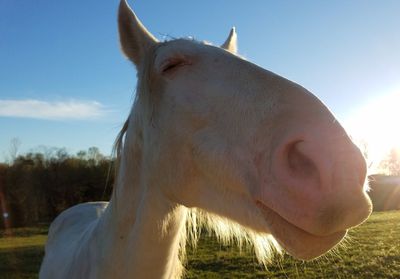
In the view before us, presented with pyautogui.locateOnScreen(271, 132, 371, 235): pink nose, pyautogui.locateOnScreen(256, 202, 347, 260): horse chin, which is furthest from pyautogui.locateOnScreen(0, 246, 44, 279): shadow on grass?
pyautogui.locateOnScreen(271, 132, 371, 235): pink nose

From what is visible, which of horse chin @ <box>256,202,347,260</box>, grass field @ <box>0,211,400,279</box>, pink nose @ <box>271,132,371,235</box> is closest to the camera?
pink nose @ <box>271,132,371,235</box>

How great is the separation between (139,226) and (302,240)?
1263 millimetres

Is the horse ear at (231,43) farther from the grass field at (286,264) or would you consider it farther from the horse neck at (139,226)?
the grass field at (286,264)

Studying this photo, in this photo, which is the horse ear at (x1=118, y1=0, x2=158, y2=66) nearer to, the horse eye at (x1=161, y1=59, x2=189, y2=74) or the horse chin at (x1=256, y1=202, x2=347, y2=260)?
the horse eye at (x1=161, y1=59, x2=189, y2=74)

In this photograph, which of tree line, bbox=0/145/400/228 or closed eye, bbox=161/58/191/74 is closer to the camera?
closed eye, bbox=161/58/191/74

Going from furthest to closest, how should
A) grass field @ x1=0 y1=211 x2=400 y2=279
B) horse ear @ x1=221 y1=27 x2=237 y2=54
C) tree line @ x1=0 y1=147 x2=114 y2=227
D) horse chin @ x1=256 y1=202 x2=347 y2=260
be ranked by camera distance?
tree line @ x1=0 y1=147 x2=114 y2=227
grass field @ x1=0 y1=211 x2=400 y2=279
horse ear @ x1=221 y1=27 x2=237 y2=54
horse chin @ x1=256 y1=202 x2=347 y2=260

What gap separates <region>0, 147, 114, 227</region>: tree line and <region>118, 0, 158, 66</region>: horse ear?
78.7 feet

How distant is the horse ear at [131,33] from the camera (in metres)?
2.78

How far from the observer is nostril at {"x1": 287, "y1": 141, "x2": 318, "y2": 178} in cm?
148

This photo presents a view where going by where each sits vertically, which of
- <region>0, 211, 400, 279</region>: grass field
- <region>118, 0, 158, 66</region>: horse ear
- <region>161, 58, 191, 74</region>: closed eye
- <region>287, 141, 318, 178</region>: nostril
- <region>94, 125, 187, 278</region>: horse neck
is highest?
<region>118, 0, 158, 66</region>: horse ear

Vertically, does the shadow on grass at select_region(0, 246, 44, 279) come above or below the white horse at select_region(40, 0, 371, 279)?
below

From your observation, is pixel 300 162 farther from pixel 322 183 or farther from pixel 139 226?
pixel 139 226

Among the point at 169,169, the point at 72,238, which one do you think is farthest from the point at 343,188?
the point at 72,238

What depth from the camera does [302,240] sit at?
155 centimetres
